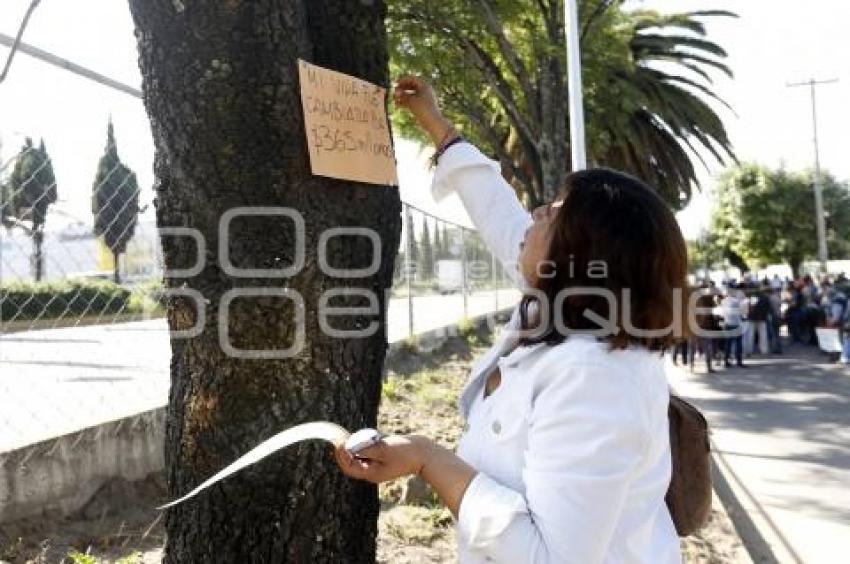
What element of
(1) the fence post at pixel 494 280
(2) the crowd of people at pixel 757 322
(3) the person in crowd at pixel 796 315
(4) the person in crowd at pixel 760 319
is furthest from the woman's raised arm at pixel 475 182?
(3) the person in crowd at pixel 796 315

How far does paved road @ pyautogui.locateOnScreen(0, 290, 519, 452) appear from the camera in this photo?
4992mm

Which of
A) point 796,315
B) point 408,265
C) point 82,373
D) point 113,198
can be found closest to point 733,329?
point 796,315

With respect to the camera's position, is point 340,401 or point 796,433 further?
point 796,433

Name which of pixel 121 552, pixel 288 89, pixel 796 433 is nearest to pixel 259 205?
pixel 288 89

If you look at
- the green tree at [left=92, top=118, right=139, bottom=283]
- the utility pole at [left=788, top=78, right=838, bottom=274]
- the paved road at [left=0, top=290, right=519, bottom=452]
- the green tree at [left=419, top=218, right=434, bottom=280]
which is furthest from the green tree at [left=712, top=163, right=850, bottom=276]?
the green tree at [left=92, top=118, right=139, bottom=283]

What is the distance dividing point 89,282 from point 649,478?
4251 mm

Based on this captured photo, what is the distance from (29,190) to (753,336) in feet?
52.1

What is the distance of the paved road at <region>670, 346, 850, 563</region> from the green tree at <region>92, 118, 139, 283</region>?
4.18 meters

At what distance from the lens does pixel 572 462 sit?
1.32 m

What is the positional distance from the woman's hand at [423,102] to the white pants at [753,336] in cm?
1532

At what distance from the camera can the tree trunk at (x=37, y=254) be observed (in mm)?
3791

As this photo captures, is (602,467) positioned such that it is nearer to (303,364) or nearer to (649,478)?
(649,478)

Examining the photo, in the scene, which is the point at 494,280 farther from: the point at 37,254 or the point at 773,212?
the point at 773,212

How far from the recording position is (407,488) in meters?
4.42
